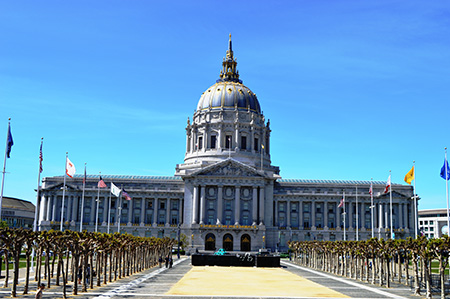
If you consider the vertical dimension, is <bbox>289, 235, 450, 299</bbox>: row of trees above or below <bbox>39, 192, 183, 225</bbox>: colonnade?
below

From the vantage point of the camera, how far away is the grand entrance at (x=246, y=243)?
127444 mm

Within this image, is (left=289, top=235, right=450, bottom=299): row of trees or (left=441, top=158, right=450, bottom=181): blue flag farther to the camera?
(left=441, top=158, right=450, bottom=181): blue flag

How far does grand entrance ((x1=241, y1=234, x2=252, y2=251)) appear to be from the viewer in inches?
5017

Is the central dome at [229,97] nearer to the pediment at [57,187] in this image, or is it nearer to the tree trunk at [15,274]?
the pediment at [57,187]

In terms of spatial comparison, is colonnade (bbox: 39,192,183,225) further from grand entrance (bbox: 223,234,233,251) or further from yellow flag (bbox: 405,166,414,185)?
yellow flag (bbox: 405,166,414,185)

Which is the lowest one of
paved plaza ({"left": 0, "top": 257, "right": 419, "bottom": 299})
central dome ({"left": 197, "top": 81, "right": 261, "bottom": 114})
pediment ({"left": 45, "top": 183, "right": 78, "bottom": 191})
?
paved plaza ({"left": 0, "top": 257, "right": 419, "bottom": 299})

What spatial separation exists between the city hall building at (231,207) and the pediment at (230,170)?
0.82ft

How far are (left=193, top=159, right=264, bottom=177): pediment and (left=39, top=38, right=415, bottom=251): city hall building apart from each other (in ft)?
0.82

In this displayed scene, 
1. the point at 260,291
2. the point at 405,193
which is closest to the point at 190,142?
the point at 405,193

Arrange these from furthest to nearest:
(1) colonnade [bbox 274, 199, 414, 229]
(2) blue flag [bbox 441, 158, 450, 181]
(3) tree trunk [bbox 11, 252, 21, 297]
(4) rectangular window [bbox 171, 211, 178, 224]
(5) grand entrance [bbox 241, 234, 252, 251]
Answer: (4) rectangular window [bbox 171, 211, 178, 224] < (1) colonnade [bbox 274, 199, 414, 229] < (5) grand entrance [bbox 241, 234, 252, 251] < (2) blue flag [bbox 441, 158, 450, 181] < (3) tree trunk [bbox 11, 252, 21, 297]

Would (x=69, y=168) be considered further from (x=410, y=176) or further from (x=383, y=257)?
(x=410, y=176)

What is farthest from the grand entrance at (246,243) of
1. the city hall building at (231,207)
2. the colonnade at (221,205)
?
the colonnade at (221,205)

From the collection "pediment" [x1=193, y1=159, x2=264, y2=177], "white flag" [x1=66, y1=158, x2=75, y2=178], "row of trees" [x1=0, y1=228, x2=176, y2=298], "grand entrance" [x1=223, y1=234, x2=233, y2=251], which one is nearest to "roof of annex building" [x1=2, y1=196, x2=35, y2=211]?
"pediment" [x1=193, y1=159, x2=264, y2=177]

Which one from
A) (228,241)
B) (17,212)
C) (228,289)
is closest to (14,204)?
(17,212)
